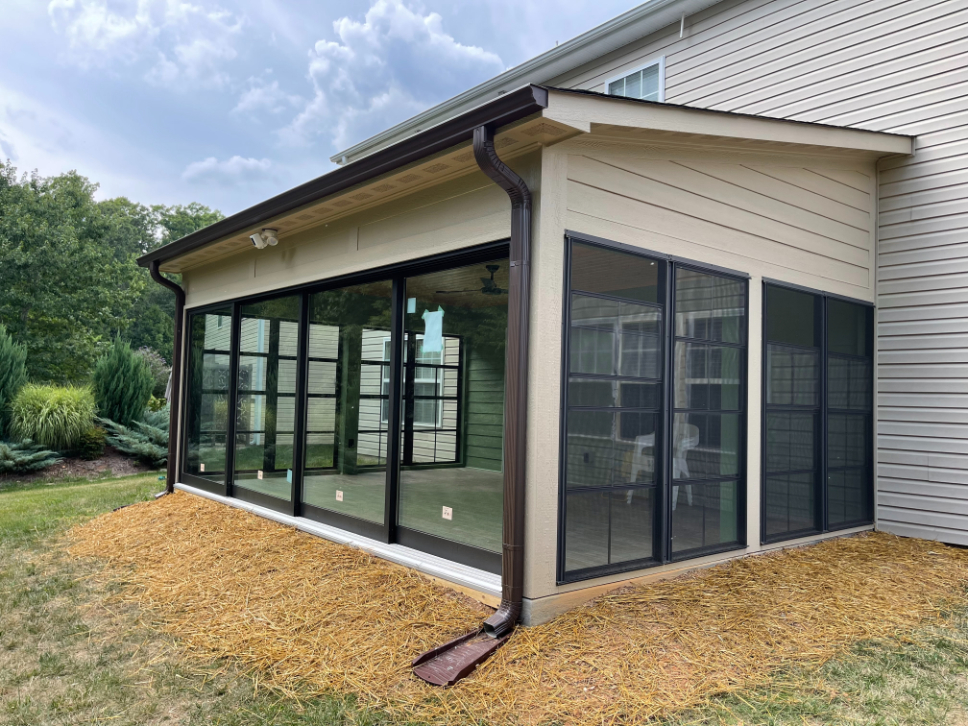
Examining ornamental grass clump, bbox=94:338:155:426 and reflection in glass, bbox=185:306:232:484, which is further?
ornamental grass clump, bbox=94:338:155:426

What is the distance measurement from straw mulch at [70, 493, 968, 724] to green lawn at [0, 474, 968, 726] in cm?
11

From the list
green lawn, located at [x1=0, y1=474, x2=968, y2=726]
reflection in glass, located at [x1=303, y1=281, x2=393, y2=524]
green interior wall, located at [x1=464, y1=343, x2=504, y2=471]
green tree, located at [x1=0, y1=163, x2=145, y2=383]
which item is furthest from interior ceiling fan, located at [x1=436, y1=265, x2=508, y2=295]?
green tree, located at [x1=0, y1=163, x2=145, y2=383]

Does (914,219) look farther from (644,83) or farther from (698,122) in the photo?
(644,83)

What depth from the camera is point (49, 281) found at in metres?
16.7

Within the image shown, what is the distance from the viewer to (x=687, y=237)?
4.16 metres

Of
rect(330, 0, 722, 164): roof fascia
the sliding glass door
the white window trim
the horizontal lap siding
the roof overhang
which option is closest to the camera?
the roof overhang

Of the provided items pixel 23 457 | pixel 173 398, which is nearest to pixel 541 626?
pixel 173 398

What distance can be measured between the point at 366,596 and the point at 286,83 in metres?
65.0

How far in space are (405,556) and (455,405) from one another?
0.99 m

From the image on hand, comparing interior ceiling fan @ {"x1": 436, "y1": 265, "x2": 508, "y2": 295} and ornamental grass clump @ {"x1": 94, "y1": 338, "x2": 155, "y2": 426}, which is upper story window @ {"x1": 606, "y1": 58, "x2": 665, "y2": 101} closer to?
interior ceiling fan @ {"x1": 436, "y1": 265, "x2": 508, "y2": 295}

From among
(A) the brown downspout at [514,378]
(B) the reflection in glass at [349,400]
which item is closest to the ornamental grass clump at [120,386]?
(B) the reflection in glass at [349,400]

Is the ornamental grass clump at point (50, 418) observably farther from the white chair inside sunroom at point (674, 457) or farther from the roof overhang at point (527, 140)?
the white chair inside sunroom at point (674, 457)

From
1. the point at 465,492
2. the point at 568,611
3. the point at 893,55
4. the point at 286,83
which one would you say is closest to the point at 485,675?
the point at 568,611

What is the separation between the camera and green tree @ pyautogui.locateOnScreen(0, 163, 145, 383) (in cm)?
1617
